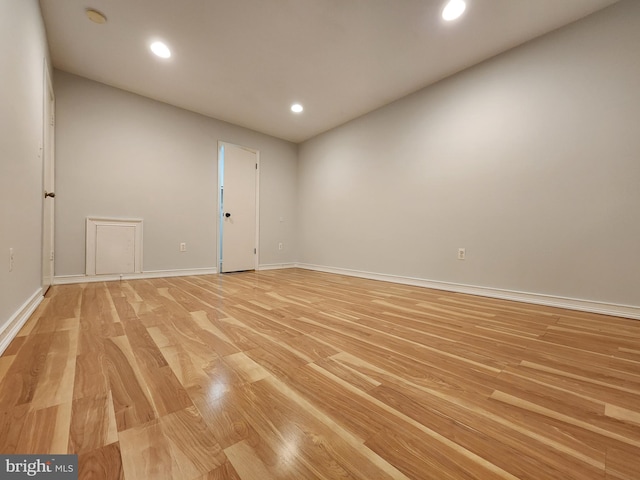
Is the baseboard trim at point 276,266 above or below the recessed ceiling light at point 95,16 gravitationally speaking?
below

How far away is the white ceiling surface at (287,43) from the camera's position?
199cm

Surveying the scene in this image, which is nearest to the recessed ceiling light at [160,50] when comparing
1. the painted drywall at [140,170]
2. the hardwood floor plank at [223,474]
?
the painted drywall at [140,170]

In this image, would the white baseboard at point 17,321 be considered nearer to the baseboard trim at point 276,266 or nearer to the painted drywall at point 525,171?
the baseboard trim at point 276,266

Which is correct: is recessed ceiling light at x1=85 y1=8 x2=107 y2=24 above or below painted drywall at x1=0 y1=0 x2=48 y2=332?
above

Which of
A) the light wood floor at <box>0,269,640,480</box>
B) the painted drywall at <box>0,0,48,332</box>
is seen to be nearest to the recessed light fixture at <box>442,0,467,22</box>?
the light wood floor at <box>0,269,640,480</box>

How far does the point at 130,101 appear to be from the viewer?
318cm

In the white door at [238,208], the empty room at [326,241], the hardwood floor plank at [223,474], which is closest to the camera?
the hardwood floor plank at [223,474]

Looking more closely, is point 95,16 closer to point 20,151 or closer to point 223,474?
point 20,151

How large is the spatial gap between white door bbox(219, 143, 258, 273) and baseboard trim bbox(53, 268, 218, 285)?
35 cm

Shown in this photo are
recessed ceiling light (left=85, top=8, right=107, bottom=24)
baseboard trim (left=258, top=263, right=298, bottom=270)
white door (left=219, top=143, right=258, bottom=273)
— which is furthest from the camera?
baseboard trim (left=258, top=263, right=298, bottom=270)

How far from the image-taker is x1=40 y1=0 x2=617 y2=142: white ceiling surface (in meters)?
1.99

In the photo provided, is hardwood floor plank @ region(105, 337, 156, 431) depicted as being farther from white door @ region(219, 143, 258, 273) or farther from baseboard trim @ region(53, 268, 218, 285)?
white door @ region(219, 143, 258, 273)

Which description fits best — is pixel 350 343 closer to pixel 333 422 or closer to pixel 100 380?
pixel 333 422

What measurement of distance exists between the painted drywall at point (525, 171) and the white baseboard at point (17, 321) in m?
3.22
